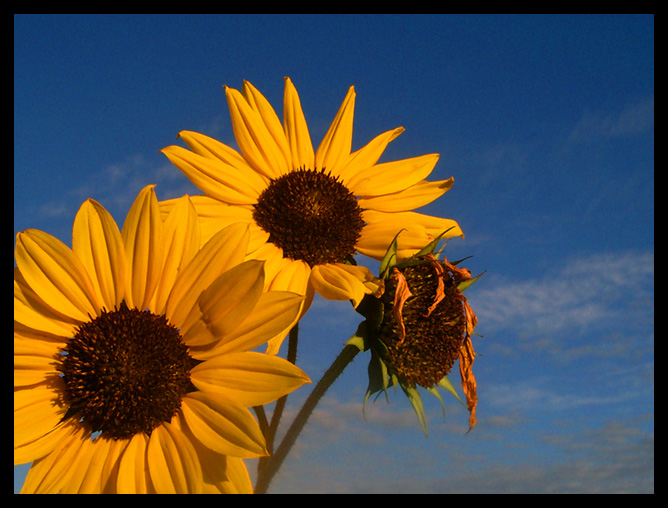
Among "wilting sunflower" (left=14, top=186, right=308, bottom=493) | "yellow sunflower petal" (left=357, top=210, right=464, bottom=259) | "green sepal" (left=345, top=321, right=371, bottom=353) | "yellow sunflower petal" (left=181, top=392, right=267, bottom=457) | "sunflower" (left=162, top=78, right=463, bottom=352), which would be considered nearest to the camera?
"yellow sunflower petal" (left=181, top=392, right=267, bottom=457)

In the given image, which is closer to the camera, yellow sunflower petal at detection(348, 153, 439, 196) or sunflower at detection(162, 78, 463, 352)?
sunflower at detection(162, 78, 463, 352)

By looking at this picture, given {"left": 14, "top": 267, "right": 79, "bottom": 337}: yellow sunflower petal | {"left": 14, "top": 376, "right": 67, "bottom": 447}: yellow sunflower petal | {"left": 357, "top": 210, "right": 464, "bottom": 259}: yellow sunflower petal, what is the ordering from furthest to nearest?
1. {"left": 357, "top": 210, "right": 464, "bottom": 259}: yellow sunflower petal
2. {"left": 14, "top": 267, "right": 79, "bottom": 337}: yellow sunflower petal
3. {"left": 14, "top": 376, "right": 67, "bottom": 447}: yellow sunflower petal

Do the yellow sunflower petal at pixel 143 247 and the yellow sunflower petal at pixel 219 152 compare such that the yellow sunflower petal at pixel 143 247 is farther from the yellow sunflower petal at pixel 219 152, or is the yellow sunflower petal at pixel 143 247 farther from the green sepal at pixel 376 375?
the green sepal at pixel 376 375

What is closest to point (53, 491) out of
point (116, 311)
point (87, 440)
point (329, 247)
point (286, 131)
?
point (87, 440)

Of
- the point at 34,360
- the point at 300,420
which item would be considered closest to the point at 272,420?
the point at 300,420

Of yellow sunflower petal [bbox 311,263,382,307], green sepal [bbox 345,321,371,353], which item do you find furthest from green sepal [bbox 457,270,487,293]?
yellow sunflower petal [bbox 311,263,382,307]

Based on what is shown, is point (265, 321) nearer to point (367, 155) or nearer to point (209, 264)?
point (209, 264)

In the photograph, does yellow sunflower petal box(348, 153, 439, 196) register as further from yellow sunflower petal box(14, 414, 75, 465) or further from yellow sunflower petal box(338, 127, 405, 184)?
yellow sunflower petal box(14, 414, 75, 465)
